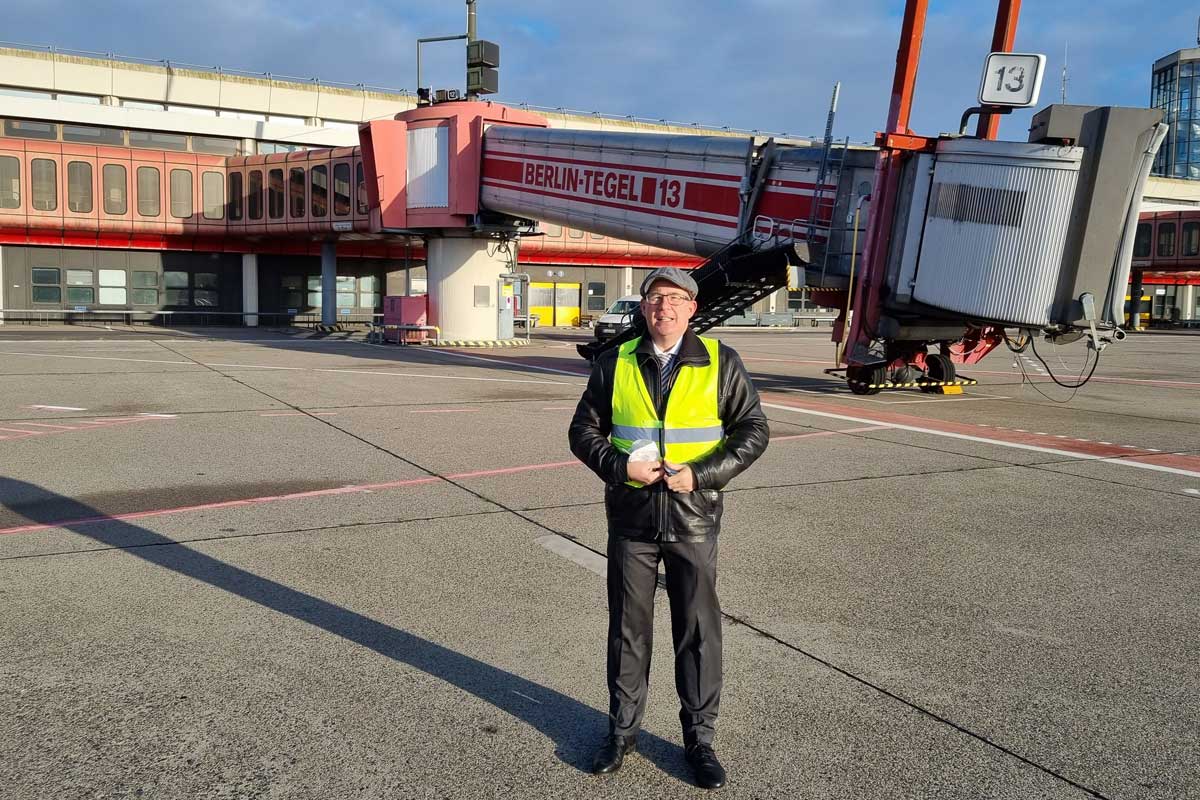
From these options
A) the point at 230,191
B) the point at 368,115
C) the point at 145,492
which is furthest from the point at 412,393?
the point at 368,115

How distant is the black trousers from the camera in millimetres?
3727

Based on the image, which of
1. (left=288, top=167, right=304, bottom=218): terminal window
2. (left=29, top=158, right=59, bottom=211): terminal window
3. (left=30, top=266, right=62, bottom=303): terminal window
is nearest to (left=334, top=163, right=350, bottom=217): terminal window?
(left=288, top=167, right=304, bottom=218): terminal window

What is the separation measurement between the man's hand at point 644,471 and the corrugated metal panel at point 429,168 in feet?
83.6

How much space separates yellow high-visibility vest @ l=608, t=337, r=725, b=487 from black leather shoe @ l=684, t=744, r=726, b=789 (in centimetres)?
103

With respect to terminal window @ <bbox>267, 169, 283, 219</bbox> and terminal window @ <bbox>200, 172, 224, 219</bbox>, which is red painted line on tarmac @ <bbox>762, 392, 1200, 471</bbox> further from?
terminal window @ <bbox>200, 172, 224, 219</bbox>

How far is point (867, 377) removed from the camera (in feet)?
58.6

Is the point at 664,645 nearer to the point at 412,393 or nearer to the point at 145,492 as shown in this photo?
the point at 145,492

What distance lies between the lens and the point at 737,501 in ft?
27.2

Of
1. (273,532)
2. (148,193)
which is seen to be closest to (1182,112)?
(148,193)

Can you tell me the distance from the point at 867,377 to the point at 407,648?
569 inches

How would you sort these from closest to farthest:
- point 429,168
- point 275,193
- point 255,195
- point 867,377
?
1. point 867,377
2. point 429,168
3. point 275,193
4. point 255,195

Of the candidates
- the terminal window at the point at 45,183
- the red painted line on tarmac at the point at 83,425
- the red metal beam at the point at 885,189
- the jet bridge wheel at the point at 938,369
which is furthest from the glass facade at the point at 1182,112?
the red painted line on tarmac at the point at 83,425

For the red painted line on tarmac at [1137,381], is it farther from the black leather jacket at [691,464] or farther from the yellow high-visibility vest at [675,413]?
the yellow high-visibility vest at [675,413]

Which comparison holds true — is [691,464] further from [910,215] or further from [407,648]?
[910,215]
